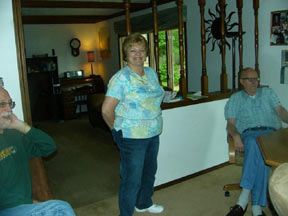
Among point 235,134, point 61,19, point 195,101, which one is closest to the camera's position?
point 235,134

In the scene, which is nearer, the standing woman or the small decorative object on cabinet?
the standing woman

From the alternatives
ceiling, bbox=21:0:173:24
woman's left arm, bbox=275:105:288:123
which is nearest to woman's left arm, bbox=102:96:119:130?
woman's left arm, bbox=275:105:288:123

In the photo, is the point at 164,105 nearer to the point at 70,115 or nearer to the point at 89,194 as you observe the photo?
the point at 89,194

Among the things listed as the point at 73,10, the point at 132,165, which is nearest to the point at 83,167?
the point at 132,165

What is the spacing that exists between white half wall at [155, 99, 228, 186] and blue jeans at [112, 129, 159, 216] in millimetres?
557

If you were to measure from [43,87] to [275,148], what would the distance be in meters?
6.12

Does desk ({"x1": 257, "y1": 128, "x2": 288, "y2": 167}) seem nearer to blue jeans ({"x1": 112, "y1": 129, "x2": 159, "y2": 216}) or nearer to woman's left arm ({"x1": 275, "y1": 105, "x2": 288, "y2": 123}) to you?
woman's left arm ({"x1": 275, "y1": 105, "x2": 288, "y2": 123})

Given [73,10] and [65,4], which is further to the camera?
[73,10]

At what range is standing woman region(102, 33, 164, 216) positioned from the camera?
6.79 feet

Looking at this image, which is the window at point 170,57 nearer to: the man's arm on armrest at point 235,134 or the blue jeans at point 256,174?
the man's arm on armrest at point 235,134

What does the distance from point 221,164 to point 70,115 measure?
4.34m

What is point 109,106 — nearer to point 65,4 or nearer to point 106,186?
point 106,186

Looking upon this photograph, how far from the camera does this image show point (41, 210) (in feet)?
5.06

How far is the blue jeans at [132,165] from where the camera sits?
7.02 ft
